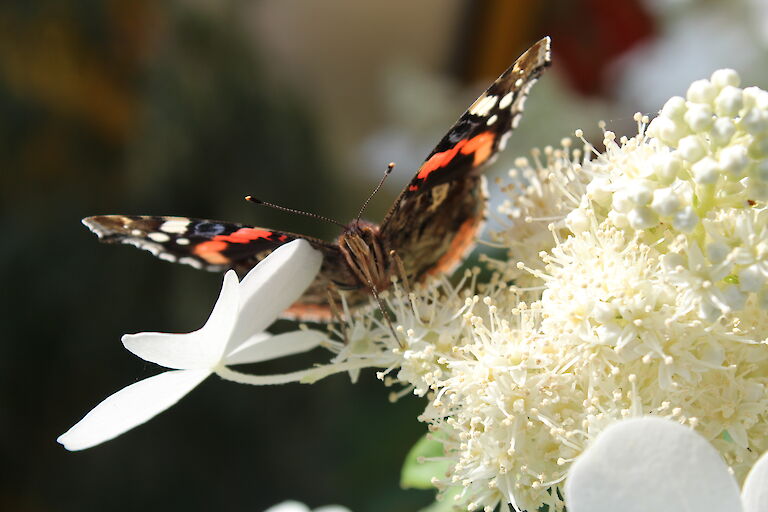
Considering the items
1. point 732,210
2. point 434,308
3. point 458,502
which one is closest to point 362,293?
point 434,308

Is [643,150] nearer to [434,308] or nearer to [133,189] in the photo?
[434,308]

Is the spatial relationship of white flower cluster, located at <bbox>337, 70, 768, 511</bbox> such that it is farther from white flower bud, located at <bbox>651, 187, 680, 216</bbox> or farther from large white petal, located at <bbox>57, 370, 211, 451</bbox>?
large white petal, located at <bbox>57, 370, 211, 451</bbox>

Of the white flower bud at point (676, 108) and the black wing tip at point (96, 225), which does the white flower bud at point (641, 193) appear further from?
the black wing tip at point (96, 225)

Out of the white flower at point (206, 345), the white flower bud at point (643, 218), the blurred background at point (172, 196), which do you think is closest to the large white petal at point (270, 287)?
the white flower at point (206, 345)

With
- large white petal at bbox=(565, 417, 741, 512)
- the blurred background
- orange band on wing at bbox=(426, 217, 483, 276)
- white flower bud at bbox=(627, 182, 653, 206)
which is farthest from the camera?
the blurred background

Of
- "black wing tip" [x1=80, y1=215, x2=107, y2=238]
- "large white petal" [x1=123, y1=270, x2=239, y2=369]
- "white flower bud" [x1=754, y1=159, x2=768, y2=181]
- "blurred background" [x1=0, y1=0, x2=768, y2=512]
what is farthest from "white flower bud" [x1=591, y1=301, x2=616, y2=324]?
"blurred background" [x1=0, y1=0, x2=768, y2=512]

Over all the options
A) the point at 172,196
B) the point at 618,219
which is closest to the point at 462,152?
the point at 618,219
